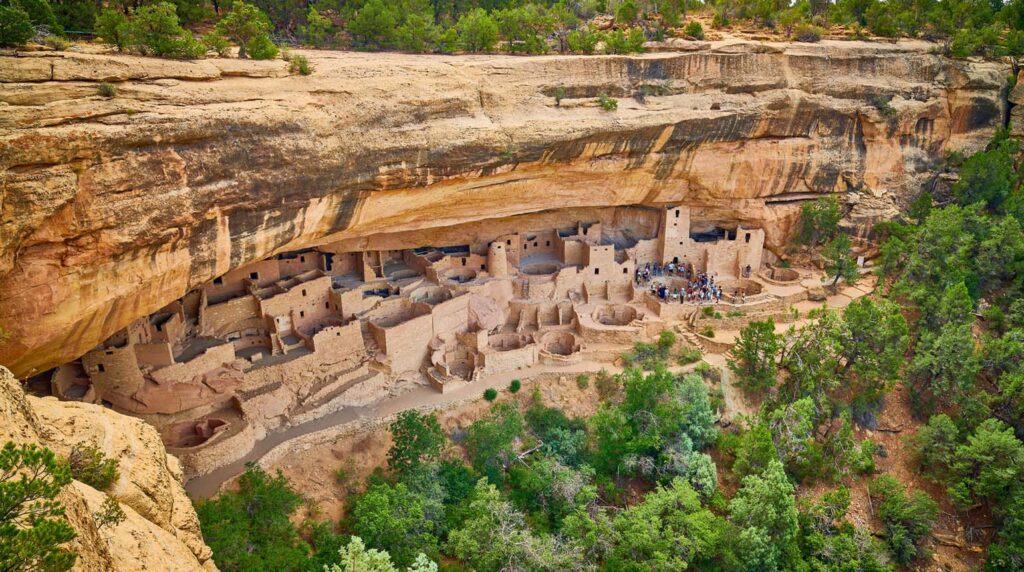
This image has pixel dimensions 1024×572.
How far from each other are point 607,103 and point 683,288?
7983mm

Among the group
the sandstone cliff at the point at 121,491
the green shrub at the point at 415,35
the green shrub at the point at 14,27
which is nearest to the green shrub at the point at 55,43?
the green shrub at the point at 14,27

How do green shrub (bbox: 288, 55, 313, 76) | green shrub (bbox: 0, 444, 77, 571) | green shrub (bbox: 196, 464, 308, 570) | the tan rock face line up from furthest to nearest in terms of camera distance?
green shrub (bbox: 288, 55, 313, 76)
green shrub (bbox: 196, 464, 308, 570)
the tan rock face
green shrub (bbox: 0, 444, 77, 571)

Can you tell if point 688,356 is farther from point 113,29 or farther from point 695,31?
point 113,29

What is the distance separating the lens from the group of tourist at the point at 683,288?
23812 millimetres

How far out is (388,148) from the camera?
16.2 metres

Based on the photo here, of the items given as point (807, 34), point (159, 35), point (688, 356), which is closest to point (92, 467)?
point (159, 35)

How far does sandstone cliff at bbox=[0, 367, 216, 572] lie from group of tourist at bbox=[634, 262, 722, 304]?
1806 centimetres

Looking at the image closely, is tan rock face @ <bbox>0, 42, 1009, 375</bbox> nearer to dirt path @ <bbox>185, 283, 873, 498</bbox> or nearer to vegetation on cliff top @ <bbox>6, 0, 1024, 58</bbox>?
vegetation on cliff top @ <bbox>6, 0, 1024, 58</bbox>

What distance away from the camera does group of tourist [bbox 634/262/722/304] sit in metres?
23.8

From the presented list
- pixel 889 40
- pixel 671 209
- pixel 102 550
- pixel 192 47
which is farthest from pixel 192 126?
pixel 889 40

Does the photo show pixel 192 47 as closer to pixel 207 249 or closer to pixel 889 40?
pixel 207 249

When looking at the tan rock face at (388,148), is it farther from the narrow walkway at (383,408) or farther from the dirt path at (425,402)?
the narrow walkway at (383,408)

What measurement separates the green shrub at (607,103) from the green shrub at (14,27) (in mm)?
13817

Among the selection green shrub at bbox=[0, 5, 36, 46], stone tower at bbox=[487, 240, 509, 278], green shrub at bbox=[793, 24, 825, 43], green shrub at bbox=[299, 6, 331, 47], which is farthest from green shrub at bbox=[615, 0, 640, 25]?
green shrub at bbox=[0, 5, 36, 46]
